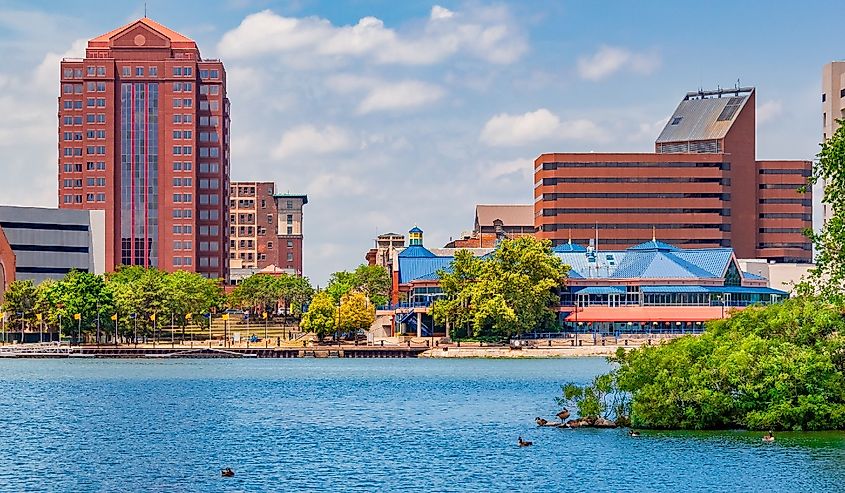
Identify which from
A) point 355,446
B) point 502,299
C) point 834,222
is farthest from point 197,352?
point 834,222

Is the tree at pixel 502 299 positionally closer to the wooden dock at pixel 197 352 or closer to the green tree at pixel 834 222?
the wooden dock at pixel 197 352

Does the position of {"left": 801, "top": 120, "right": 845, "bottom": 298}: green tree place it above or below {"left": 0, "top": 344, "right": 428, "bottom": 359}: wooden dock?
above

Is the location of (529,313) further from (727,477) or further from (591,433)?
(727,477)

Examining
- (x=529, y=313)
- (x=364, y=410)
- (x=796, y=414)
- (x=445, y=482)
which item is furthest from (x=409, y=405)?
(x=529, y=313)

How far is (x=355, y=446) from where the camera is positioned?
78.5 m

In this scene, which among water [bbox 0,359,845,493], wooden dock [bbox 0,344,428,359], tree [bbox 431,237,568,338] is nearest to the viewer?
water [bbox 0,359,845,493]

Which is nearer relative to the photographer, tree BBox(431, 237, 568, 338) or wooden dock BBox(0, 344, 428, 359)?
tree BBox(431, 237, 568, 338)

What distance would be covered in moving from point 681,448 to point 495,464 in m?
10.1

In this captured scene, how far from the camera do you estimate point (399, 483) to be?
64500mm

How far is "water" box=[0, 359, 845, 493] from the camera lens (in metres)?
64.6

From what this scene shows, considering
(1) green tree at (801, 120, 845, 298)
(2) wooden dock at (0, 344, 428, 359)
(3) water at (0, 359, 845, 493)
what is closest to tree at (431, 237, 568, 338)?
(2) wooden dock at (0, 344, 428, 359)

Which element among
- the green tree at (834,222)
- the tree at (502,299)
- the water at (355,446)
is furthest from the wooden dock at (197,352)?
the green tree at (834,222)

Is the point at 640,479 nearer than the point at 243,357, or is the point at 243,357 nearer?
the point at 640,479

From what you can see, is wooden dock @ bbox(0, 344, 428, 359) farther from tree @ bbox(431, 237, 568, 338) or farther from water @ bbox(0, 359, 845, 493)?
water @ bbox(0, 359, 845, 493)
